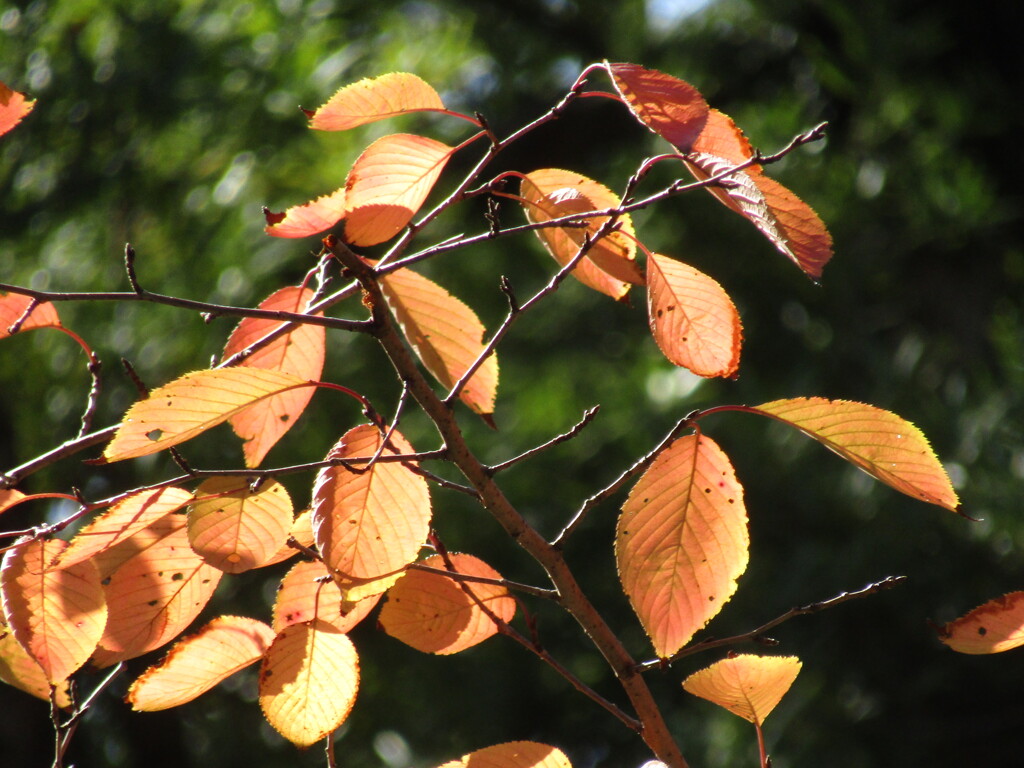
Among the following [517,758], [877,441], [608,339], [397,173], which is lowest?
[608,339]

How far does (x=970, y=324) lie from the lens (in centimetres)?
278

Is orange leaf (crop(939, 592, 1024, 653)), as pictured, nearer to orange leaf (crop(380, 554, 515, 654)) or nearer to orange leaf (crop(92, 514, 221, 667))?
orange leaf (crop(380, 554, 515, 654))

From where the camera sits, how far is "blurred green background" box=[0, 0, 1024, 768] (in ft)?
7.42

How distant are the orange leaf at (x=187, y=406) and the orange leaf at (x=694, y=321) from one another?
0.20 metres

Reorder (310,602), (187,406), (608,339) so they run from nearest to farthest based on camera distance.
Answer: (187,406) → (310,602) → (608,339)

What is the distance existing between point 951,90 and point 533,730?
228cm

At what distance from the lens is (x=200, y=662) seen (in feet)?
1.74

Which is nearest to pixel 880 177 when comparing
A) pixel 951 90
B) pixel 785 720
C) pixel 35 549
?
pixel 951 90

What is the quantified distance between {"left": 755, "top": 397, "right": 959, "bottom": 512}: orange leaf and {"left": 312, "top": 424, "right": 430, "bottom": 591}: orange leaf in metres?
0.18

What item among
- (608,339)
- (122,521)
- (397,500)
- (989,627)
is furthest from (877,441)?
(608,339)

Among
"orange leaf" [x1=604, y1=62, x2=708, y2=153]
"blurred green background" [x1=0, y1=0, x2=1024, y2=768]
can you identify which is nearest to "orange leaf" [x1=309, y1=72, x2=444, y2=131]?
"orange leaf" [x1=604, y1=62, x2=708, y2=153]

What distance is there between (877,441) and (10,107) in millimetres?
445

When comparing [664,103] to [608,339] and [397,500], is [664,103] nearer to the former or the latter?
[397,500]

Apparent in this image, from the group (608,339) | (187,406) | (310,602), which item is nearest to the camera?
(187,406)
